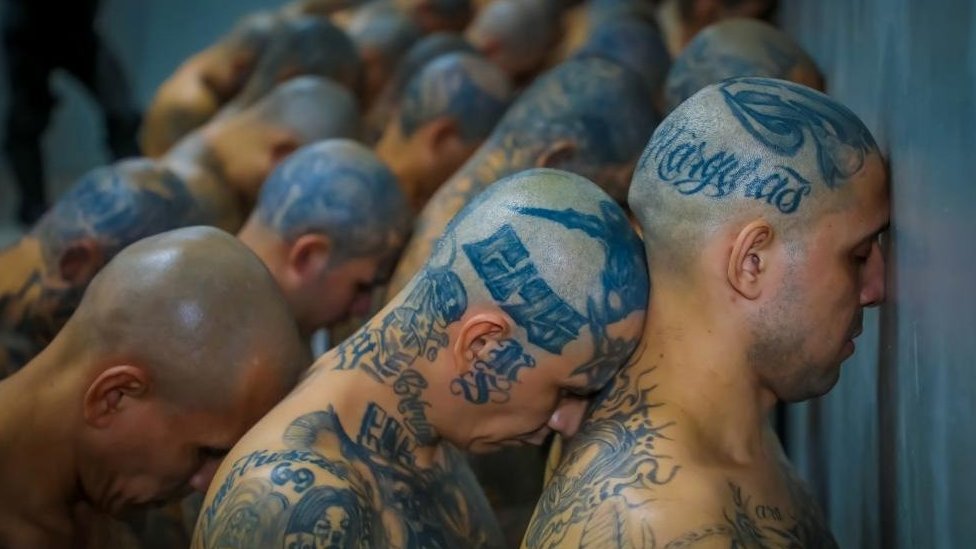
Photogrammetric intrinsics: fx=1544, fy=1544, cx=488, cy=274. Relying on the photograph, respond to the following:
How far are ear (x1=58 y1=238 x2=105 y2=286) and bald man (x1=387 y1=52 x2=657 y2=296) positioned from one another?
721 millimetres

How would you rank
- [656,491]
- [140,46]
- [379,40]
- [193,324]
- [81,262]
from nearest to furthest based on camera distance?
1. [656,491]
2. [193,324]
3. [81,262]
4. [379,40]
5. [140,46]

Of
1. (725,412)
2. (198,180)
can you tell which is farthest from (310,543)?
(198,180)

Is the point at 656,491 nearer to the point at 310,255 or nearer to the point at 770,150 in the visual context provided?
the point at 770,150

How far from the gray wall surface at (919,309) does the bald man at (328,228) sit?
1284mm

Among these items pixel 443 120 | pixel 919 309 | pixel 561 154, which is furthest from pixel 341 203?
pixel 919 309

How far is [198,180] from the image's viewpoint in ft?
14.9

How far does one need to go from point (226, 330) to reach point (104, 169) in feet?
5.09

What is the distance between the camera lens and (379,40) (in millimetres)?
6426

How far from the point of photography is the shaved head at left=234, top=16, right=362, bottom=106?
581 centimetres

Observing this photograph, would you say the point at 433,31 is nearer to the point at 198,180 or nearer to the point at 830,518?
the point at 198,180

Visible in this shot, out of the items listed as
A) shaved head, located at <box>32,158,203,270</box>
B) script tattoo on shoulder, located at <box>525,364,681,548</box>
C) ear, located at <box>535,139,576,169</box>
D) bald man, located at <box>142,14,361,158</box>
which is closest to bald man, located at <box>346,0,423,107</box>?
bald man, located at <box>142,14,361,158</box>

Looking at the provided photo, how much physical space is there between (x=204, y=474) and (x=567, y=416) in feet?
2.60

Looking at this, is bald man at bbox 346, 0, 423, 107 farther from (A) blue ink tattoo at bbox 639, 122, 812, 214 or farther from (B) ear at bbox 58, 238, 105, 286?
(A) blue ink tattoo at bbox 639, 122, 812, 214

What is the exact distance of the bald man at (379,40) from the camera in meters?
6.24
